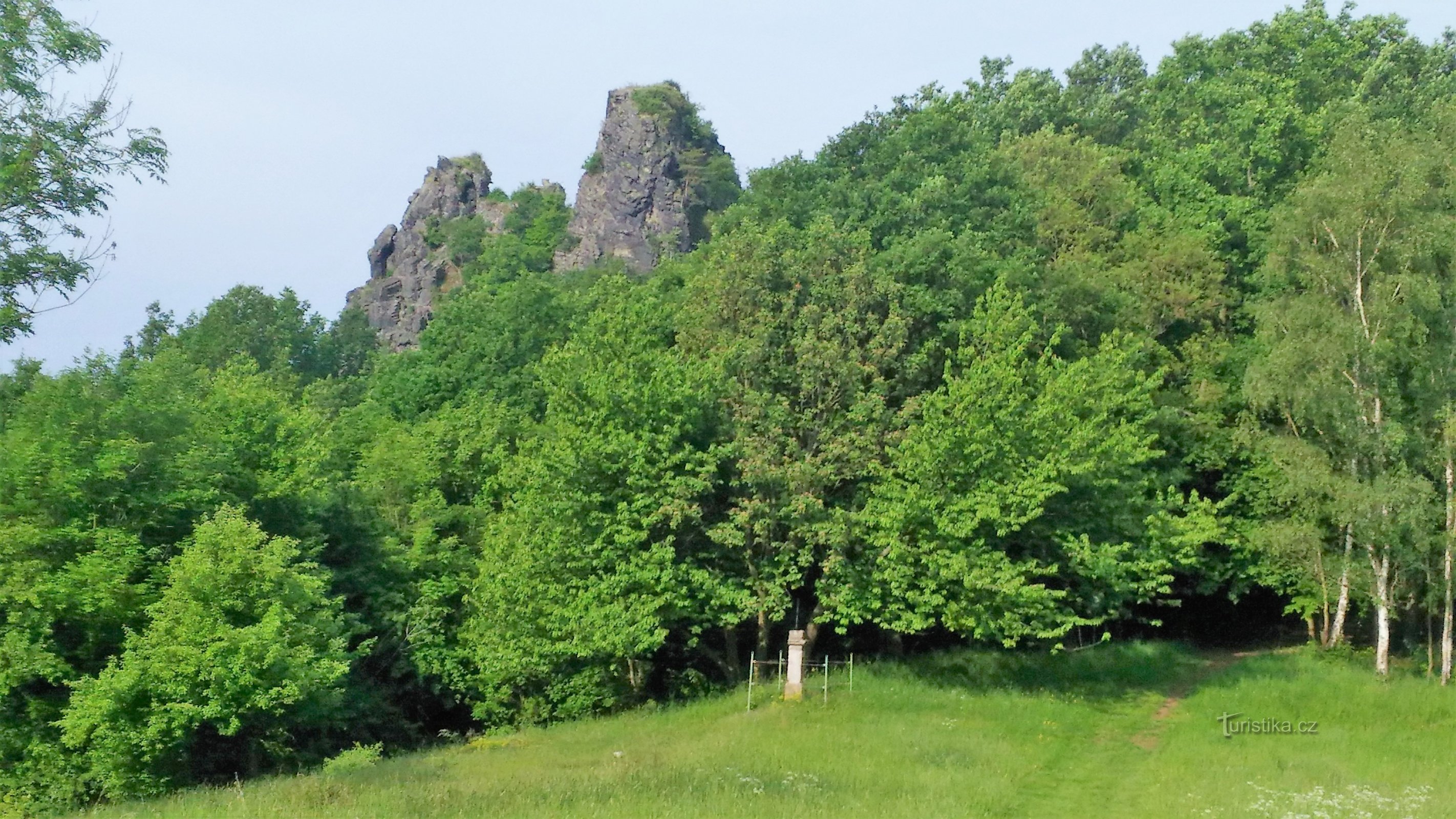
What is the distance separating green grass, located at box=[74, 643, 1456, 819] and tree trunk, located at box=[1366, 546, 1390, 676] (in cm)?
61

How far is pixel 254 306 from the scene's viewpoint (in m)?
64.7

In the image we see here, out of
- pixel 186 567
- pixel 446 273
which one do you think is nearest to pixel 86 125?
pixel 186 567

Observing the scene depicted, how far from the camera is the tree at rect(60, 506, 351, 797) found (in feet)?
72.7

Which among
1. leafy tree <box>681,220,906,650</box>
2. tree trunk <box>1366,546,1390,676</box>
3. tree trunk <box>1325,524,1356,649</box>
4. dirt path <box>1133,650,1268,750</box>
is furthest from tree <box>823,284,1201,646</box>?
tree trunk <box>1366,546,1390,676</box>

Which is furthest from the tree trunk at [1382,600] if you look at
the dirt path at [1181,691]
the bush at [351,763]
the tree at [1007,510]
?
the bush at [351,763]

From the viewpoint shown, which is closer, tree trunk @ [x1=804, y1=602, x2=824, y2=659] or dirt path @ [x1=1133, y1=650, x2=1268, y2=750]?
dirt path @ [x1=1133, y1=650, x2=1268, y2=750]

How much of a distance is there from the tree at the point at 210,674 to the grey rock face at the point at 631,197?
62.4 m

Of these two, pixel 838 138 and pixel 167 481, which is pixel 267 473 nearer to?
pixel 167 481

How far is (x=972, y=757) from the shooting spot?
65.7 ft

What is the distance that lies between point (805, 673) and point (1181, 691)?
9.43 metres

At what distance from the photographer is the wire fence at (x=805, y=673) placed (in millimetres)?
25609

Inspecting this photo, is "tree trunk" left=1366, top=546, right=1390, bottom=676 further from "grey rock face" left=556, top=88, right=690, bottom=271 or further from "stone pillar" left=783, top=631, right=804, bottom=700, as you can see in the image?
"grey rock face" left=556, top=88, right=690, bottom=271

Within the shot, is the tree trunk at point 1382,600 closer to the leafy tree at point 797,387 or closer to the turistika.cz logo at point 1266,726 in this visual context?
the turistika.cz logo at point 1266,726

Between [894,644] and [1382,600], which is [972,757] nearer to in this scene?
[894,644]
